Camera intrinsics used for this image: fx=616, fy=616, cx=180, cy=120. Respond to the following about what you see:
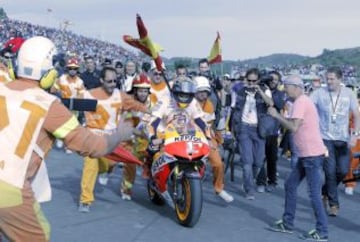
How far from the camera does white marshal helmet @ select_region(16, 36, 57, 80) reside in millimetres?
3695

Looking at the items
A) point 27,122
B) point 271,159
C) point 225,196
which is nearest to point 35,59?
point 27,122

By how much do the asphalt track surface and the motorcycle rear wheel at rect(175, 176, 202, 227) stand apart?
12 centimetres

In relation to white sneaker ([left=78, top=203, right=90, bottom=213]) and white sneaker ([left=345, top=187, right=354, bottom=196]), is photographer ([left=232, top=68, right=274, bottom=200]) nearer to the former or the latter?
white sneaker ([left=345, top=187, right=354, bottom=196])

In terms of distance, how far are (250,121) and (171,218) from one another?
2312 millimetres

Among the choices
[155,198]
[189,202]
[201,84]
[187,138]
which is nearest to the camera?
[189,202]

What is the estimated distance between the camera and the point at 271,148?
33.1ft

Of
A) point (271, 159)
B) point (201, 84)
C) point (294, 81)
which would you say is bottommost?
point (271, 159)

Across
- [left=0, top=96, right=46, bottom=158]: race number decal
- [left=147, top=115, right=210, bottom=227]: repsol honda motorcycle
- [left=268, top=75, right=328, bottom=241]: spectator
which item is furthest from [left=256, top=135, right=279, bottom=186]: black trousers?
[left=0, top=96, right=46, bottom=158]: race number decal

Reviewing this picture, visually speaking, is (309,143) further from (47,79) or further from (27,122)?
(27,122)

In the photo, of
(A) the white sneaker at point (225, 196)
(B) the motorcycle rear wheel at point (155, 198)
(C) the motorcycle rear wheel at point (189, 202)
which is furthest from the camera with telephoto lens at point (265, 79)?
(C) the motorcycle rear wheel at point (189, 202)

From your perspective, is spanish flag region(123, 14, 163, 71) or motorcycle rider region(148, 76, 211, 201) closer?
motorcycle rider region(148, 76, 211, 201)

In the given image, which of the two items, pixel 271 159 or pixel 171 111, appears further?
pixel 271 159

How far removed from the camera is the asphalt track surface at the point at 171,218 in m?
6.73

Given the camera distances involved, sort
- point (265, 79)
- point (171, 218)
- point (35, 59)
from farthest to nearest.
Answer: point (265, 79)
point (171, 218)
point (35, 59)
